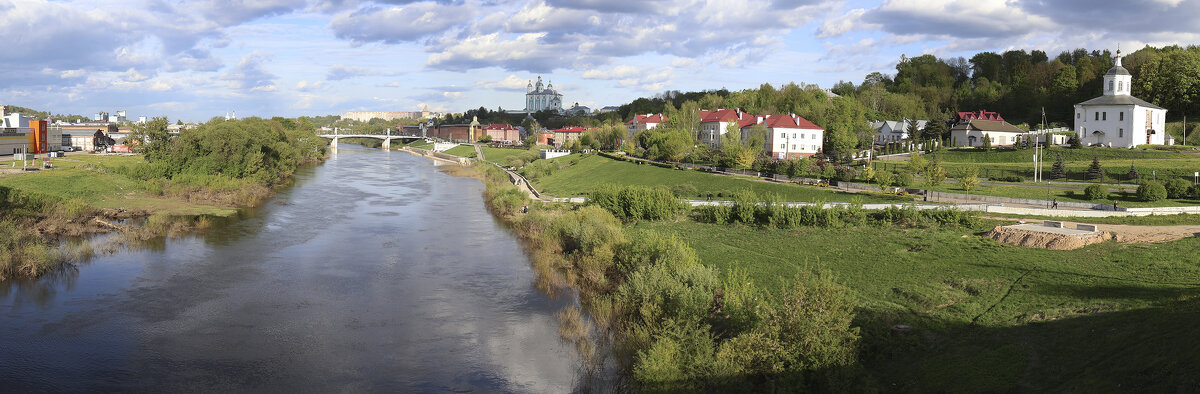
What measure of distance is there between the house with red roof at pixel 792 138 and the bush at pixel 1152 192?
38570 millimetres

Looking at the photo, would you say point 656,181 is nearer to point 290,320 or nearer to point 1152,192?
point 1152,192

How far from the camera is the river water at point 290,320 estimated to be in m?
17.4

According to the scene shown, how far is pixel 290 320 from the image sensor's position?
21.7 m

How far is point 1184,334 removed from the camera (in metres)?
13.2

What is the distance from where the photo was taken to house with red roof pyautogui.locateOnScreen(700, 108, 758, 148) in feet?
270

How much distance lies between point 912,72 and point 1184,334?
382 ft

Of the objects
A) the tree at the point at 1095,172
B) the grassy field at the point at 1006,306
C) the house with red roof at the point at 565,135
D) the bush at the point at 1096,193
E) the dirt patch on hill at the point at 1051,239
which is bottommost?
the grassy field at the point at 1006,306

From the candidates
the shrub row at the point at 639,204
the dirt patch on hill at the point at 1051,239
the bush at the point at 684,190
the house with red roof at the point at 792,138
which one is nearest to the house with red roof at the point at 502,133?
the house with red roof at the point at 792,138

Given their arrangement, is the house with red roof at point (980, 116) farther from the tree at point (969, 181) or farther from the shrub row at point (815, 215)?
the shrub row at point (815, 215)

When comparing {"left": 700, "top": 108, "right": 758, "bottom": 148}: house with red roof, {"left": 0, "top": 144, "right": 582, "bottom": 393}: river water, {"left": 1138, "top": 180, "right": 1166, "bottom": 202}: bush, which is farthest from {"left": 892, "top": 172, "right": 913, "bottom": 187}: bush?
{"left": 700, "top": 108, "right": 758, "bottom": 148}: house with red roof

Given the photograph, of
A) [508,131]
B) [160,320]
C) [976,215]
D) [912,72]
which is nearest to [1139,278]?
[976,215]

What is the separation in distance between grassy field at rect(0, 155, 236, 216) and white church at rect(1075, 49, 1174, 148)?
65.8m

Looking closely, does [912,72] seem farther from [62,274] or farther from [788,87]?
[62,274]

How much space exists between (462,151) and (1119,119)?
9970 centimetres
